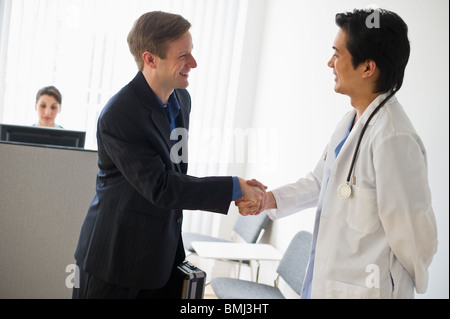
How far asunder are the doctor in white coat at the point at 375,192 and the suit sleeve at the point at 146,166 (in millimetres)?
486

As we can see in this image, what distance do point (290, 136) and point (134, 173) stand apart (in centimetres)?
279

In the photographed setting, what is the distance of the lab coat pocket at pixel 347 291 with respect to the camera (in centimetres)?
151

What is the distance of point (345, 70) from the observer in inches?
67.4

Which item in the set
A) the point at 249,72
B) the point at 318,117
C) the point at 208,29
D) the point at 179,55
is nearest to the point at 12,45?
the point at 208,29

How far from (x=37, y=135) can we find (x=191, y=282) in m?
1.63

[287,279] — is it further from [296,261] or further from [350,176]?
[350,176]

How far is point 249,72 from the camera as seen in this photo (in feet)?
18.0

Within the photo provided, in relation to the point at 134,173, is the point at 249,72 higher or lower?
higher

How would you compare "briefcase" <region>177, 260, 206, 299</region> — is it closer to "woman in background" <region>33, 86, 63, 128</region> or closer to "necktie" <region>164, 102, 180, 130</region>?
"necktie" <region>164, 102, 180, 130</region>

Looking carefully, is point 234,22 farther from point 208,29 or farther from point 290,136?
point 290,136

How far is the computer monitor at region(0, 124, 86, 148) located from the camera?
286cm

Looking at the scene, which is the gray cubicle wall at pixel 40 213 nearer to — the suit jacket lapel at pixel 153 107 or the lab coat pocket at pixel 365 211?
the suit jacket lapel at pixel 153 107

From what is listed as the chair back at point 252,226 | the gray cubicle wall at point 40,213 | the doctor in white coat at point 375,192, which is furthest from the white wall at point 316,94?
the gray cubicle wall at point 40,213

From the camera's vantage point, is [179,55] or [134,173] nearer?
[134,173]
